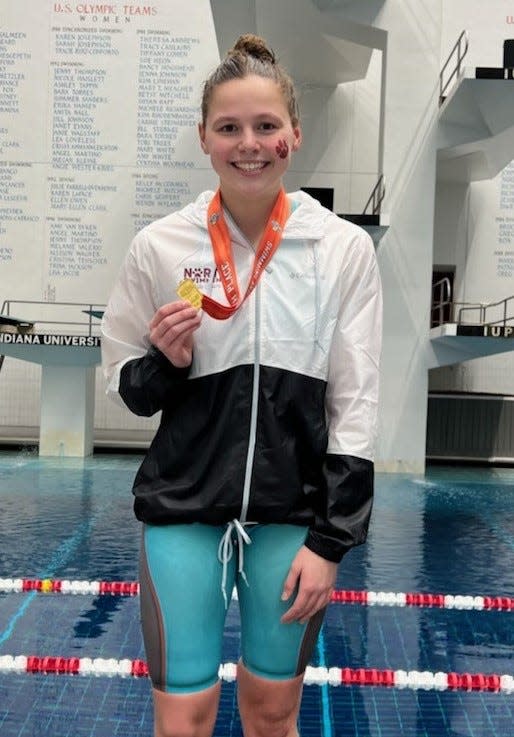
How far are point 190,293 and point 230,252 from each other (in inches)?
7.0

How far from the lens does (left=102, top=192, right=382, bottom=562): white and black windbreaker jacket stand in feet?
5.02

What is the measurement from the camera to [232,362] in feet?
5.16

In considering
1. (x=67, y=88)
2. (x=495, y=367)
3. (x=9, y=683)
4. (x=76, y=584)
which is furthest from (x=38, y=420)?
(x=9, y=683)

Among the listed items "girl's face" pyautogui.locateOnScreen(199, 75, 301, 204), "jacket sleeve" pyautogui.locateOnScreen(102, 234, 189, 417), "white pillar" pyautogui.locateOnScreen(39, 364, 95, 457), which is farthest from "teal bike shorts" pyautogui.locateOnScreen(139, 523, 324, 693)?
"white pillar" pyautogui.locateOnScreen(39, 364, 95, 457)

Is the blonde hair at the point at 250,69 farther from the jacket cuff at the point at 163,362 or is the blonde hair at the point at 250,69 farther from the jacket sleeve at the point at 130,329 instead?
the jacket cuff at the point at 163,362

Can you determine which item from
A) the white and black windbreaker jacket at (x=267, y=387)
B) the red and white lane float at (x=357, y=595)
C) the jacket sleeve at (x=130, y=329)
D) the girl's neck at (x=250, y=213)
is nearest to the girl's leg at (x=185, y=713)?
the white and black windbreaker jacket at (x=267, y=387)

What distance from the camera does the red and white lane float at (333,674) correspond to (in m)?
3.00

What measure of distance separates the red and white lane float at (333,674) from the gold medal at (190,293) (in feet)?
6.81

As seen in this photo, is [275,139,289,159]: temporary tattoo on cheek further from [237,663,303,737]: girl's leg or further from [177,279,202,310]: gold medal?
[237,663,303,737]: girl's leg

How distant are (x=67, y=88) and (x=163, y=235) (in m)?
14.9

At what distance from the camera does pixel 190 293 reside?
148 centimetres

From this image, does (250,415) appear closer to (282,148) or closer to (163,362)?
(163,362)

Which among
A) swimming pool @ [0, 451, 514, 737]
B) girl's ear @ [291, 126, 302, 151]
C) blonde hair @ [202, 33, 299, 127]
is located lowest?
swimming pool @ [0, 451, 514, 737]

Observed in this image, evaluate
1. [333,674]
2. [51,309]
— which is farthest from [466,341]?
[333,674]
